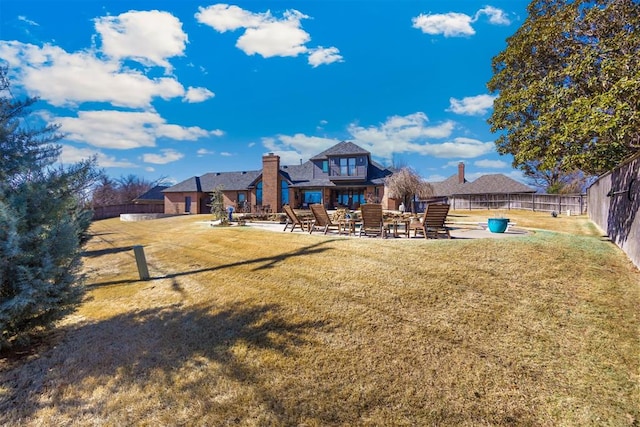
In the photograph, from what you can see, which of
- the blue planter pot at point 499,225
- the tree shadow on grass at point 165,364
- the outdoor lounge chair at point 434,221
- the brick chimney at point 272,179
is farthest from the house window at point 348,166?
the tree shadow on grass at point 165,364

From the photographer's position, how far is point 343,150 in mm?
30844

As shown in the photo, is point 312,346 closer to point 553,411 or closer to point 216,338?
point 216,338

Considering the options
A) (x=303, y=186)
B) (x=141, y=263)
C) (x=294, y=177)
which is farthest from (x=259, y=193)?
(x=141, y=263)

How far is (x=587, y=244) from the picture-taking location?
823 cm

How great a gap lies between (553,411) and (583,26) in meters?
11.9

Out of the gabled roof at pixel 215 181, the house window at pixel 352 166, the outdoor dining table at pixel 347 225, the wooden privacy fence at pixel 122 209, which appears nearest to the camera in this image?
the outdoor dining table at pixel 347 225

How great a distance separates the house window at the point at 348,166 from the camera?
3044 cm

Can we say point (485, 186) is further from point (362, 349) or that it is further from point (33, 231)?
point (33, 231)

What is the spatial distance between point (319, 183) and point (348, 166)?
132 inches

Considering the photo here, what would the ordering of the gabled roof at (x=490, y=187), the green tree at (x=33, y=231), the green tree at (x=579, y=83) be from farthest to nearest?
the gabled roof at (x=490, y=187) < the green tree at (x=579, y=83) < the green tree at (x=33, y=231)

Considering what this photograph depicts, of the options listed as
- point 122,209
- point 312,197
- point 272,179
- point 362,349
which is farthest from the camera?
point 122,209

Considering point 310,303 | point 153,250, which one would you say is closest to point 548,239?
point 310,303

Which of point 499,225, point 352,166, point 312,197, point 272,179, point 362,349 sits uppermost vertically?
point 352,166

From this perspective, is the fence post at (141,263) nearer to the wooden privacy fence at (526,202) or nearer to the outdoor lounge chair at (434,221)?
the outdoor lounge chair at (434,221)
